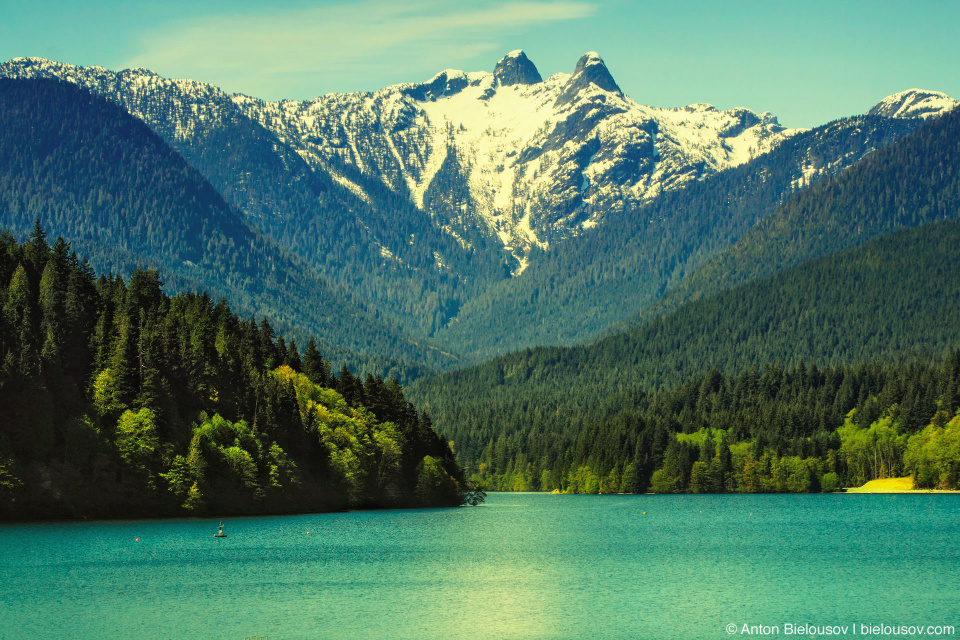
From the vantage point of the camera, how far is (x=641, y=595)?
89.8 m

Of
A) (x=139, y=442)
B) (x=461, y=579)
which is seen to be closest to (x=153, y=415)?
(x=139, y=442)

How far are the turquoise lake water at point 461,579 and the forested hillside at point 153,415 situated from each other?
17.9 ft

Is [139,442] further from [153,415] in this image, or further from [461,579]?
[461,579]

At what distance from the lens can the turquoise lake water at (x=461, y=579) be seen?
7638 cm

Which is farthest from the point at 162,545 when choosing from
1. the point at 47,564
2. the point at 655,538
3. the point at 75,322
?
the point at 655,538

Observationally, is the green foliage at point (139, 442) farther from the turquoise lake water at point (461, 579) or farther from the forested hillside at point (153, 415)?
the turquoise lake water at point (461, 579)

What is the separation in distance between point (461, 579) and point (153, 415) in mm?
56148

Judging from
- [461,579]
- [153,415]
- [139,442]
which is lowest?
[461,579]

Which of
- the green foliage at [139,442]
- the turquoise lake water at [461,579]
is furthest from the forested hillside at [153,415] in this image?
the turquoise lake water at [461,579]

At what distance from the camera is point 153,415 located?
140 meters

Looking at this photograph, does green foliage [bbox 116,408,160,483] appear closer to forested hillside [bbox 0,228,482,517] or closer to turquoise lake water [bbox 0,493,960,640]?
forested hillside [bbox 0,228,482,517]

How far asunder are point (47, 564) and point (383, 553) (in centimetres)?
3227

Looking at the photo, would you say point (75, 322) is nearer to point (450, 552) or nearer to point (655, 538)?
point (450, 552)

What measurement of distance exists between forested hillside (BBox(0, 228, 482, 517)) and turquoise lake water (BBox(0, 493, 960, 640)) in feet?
17.9
